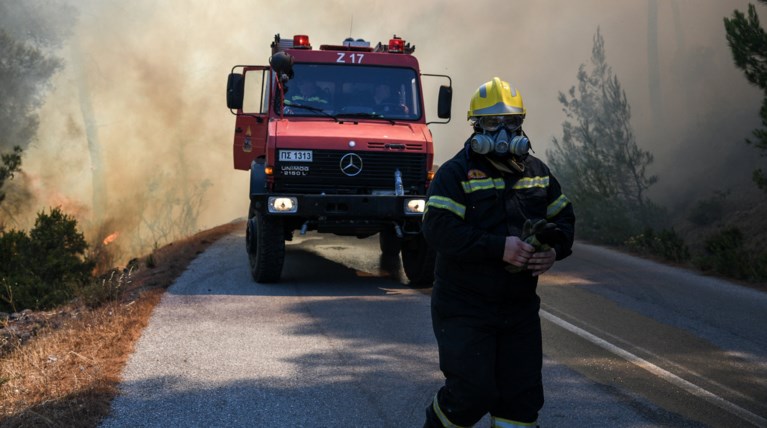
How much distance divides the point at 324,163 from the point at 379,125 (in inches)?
34.3

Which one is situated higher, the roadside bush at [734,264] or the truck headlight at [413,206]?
the truck headlight at [413,206]

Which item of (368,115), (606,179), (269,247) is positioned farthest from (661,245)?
(269,247)

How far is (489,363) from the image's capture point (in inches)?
143

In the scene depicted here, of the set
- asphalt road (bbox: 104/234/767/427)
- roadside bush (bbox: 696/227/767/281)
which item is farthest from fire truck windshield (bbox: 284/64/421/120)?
roadside bush (bbox: 696/227/767/281)

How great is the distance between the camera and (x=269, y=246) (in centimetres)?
977

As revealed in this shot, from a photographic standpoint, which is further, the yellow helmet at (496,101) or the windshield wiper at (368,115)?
the windshield wiper at (368,115)

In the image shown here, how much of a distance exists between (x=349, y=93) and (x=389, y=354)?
4292 mm

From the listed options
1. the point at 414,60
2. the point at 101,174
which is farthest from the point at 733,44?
the point at 101,174

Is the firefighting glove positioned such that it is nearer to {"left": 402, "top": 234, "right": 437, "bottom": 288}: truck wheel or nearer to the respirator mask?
the respirator mask

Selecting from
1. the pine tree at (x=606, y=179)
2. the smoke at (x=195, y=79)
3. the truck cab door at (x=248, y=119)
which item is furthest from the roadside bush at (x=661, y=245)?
the smoke at (x=195, y=79)

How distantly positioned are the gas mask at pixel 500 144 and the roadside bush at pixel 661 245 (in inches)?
421

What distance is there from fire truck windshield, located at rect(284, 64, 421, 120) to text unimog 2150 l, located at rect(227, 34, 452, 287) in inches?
0.4

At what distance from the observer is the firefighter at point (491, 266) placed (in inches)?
142

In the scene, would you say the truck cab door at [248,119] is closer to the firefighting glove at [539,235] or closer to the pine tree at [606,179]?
the firefighting glove at [539,235]
